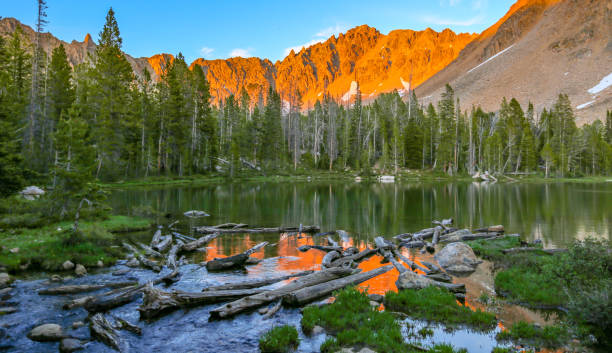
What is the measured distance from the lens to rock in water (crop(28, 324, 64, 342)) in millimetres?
8648

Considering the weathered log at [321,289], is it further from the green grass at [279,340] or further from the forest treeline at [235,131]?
the forest treeline at [235,131]

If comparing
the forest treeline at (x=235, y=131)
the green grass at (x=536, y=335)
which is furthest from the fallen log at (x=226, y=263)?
the forest treeline at (x=235, y=131)

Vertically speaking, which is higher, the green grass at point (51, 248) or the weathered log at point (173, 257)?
the green grass at point (51, 248)

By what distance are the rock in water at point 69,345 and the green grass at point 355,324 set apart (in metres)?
5.82

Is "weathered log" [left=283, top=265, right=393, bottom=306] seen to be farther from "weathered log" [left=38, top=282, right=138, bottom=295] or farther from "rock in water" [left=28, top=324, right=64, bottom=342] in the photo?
"weathered log" [left=38, top=282, right=138, bottom=295]

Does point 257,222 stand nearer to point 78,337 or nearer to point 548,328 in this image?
point 78,337

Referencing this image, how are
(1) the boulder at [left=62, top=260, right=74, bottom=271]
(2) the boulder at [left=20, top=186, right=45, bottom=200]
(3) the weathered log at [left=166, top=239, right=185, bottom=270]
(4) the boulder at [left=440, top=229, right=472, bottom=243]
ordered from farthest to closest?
(2) the boulder at [left=20, top=186, right=45, bottom=200] → (4) the boulder at [left=440, top=229, right=472, bottom=243] → (3) the weathered log at [left=166, top=239, right=185, bottom=270] → (1) the boulder at [left=62, top=260, right=74, bottom=271]

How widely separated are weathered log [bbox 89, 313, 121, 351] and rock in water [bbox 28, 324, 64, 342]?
0.73 metres

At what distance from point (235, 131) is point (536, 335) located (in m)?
92.3

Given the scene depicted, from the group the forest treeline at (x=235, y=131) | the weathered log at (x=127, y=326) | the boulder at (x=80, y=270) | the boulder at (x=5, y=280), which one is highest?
the forest treeline at (x=235, y=131)

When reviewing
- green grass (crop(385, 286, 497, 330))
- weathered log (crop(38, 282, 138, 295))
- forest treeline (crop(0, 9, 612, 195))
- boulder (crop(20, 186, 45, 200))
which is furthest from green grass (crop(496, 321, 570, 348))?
forest treeline (crop(0, 9, 612, 195))

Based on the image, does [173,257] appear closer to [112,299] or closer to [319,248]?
[112,299]

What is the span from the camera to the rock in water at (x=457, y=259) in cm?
1569

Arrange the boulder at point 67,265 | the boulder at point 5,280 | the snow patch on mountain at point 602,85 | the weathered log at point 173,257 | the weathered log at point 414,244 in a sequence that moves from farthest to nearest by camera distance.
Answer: the snow patch on mountain at point 602,85 → the weathered log at point 414,244 → the weathered log at point 173,257 → the boulder at point 67,265 → the boulder at point 5,280
